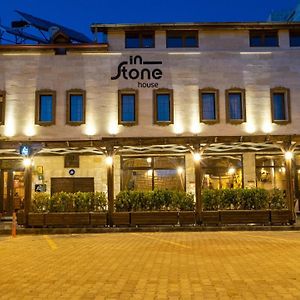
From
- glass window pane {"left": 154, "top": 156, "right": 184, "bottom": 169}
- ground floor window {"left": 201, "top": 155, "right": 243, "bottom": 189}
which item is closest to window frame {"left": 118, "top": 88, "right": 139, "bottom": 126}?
glass window pane {"left": 154, "top": 156, "right": 184, "bottom": 169}

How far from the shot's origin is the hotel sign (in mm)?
22031

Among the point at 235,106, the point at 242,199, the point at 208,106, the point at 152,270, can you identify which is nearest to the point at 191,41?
the point at 208,106

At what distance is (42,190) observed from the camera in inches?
899

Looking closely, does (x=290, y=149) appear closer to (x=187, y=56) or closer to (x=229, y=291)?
(x=187, y=56)

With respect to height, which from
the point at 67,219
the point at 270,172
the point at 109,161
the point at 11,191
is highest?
the point at 109,161

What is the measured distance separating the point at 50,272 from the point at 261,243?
265 inches

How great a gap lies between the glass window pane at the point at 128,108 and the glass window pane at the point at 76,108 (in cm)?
195

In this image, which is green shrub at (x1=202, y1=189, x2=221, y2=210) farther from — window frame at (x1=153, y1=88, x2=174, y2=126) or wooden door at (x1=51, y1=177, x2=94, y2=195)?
wooden door at (x1=51, y1=177, x2=94, y2=195)

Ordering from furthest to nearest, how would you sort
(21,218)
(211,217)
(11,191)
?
(11,191), (21,218), (211,217)

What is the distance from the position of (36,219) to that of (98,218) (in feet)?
8.15

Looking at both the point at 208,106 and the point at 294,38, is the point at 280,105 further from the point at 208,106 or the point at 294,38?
the point at 294,38

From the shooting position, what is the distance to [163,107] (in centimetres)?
2206

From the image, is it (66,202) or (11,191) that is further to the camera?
(11,191)

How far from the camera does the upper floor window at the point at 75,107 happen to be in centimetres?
2189
